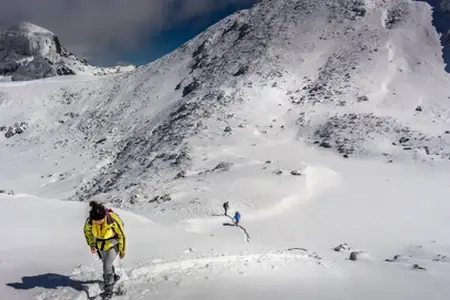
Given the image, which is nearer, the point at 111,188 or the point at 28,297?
the point at 28,297

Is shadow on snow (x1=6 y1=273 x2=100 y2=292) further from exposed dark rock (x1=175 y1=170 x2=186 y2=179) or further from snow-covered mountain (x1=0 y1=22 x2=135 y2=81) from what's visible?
snow-covered mountain (x1=0 y1=22 x2=135 y2=81)

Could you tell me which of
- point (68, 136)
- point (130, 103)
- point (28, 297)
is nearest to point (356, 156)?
point (28, 297)

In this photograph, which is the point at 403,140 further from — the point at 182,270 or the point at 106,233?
the point at 106,233

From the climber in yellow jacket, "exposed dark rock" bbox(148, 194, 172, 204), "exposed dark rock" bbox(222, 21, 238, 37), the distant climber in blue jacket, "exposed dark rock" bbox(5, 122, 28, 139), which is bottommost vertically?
the climber in yellow jacket

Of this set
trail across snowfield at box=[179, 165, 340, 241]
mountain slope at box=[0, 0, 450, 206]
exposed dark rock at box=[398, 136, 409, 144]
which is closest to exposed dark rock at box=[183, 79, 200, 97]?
mountain slope at box=[0, 0, 450, 206]

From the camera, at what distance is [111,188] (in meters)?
33.7

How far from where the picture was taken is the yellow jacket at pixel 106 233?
7637 mm

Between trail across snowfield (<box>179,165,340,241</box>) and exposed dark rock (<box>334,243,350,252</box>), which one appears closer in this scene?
exposed dark rock (<box>334,243,350,252</box>)

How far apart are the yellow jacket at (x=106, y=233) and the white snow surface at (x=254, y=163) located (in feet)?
3.51

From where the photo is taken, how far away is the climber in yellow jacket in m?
7.59

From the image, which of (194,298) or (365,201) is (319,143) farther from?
(194,298)

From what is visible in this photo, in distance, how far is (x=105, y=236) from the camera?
7.67 meters

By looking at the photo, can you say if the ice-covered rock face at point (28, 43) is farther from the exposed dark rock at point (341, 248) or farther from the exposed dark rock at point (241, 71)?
the exposed dark rock at point (341, 248)

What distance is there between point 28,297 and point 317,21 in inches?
2292
